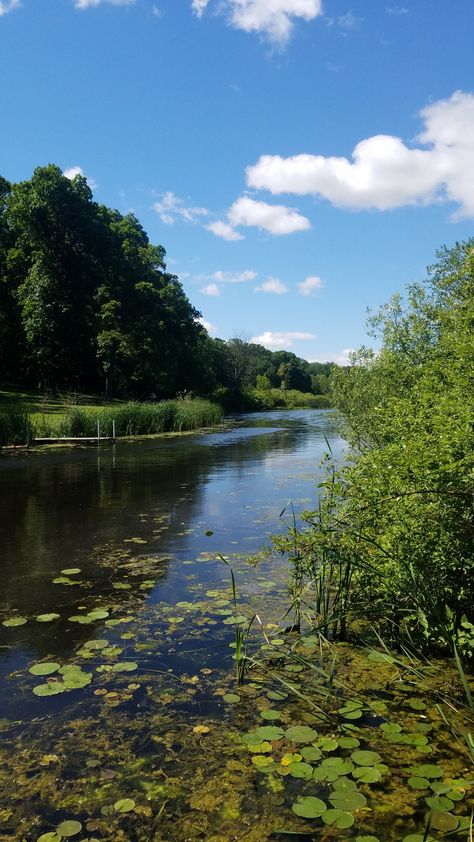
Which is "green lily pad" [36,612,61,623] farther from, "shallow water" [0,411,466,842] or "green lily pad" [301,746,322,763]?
"green lily pad" [301,746,322,763]

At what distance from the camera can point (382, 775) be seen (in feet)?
11.8

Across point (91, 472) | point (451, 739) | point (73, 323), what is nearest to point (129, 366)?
point (73, 323)

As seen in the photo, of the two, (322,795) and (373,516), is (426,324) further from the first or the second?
(322,795)

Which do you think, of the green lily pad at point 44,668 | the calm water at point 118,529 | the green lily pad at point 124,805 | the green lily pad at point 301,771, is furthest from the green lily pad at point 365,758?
the green lily pad at point 44,668

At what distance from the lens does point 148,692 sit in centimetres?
474

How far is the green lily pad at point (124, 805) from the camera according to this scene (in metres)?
3.36

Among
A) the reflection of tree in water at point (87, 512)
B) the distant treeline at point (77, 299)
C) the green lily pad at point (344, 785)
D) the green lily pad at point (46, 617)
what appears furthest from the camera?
the distant treeline at point (77, 299)

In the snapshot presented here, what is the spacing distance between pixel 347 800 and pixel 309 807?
24 cm

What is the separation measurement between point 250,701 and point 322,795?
1.22 m

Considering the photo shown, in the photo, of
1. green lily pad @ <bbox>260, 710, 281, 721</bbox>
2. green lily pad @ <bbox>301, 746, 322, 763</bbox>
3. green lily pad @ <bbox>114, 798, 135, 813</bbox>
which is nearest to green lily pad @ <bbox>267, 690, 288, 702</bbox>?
green lily pad @ <bbox>260, 710, 281, 721</bbox>

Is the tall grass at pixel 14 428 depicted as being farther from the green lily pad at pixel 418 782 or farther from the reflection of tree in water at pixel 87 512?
the green lily pad at pixel 418 782

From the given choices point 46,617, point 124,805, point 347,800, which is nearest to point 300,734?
point 347,800

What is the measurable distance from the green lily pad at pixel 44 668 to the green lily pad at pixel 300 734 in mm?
2197

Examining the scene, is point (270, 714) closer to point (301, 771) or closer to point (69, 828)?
point (301, 771)
